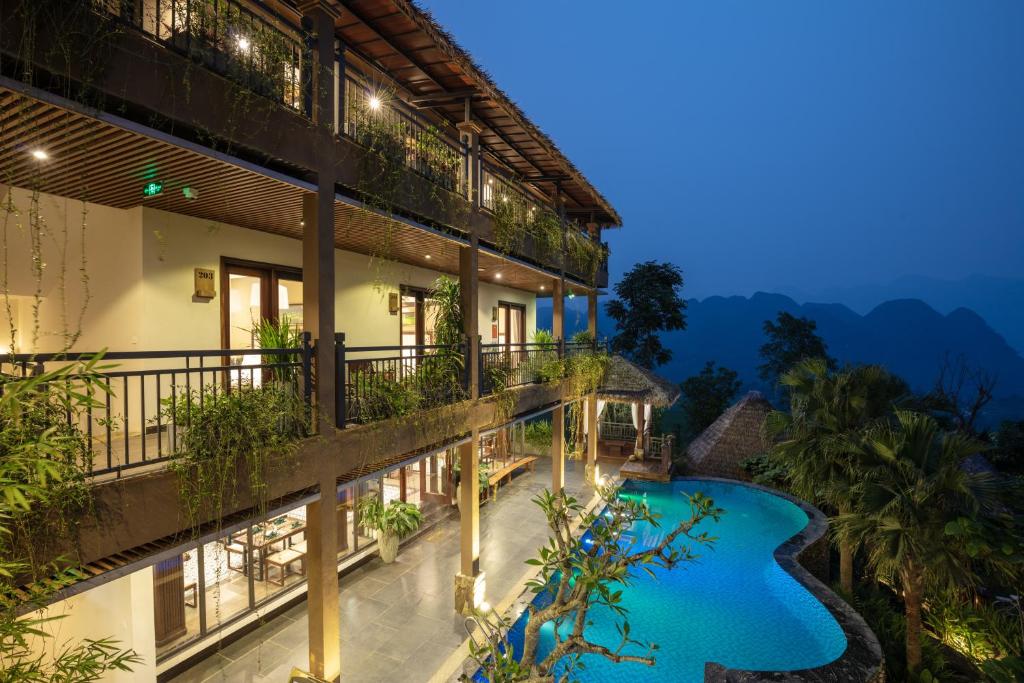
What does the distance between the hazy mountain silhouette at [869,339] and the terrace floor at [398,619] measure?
94.0 m

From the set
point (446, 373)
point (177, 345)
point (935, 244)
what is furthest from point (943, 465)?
point (935, 244)

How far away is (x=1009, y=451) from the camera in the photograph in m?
14.5

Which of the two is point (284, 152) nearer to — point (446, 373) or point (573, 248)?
point (446, 373)

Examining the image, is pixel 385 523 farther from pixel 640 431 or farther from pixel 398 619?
pixel 640 431

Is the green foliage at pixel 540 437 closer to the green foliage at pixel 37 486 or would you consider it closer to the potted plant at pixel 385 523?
the potted plant at pixel 385 523

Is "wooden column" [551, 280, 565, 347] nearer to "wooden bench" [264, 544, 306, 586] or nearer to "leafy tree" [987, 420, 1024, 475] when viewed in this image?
"wooden bench" [264, 544, 306, 586]

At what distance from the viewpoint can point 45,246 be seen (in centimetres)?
625

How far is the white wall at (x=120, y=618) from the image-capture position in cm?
567

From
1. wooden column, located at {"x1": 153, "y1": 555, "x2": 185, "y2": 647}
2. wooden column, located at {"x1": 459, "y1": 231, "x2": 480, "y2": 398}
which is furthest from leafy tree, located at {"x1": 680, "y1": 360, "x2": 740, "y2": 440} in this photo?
wooden column, located at {"x1": 153, "y1": 555, "x2": 185, "y2": 647}

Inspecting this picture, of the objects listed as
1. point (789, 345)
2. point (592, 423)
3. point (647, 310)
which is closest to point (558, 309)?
point (592, 423)

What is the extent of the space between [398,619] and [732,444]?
13787 millimetres

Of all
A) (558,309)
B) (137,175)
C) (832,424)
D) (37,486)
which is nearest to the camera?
(37,486)

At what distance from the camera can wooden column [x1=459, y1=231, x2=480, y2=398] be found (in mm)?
8364

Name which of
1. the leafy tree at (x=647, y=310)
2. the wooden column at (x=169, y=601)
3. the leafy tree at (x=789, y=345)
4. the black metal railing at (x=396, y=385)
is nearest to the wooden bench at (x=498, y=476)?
the black metal railing at (x=396, y=385)
